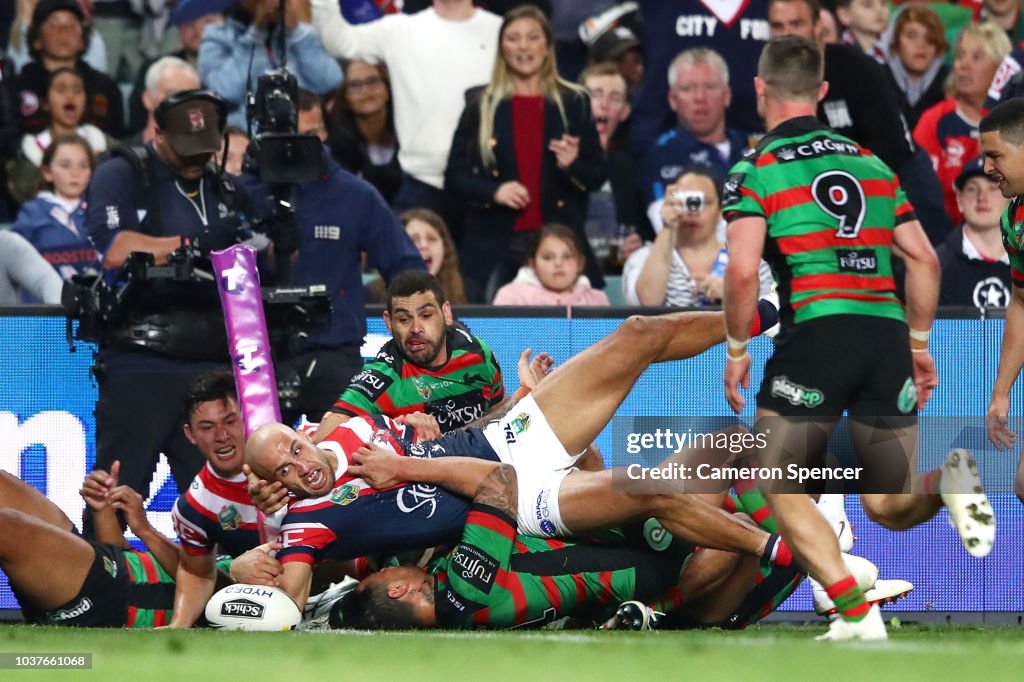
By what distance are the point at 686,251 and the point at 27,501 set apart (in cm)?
405

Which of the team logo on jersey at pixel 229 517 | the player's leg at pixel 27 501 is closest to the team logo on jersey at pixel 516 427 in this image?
the team logo on jersey at pixel 229 517

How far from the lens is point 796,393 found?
22.1ft

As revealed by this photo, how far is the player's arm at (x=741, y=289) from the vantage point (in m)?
6.58

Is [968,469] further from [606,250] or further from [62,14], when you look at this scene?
[62,14]

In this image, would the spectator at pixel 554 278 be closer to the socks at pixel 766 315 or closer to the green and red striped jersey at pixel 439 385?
the green and red striped jersey at pixel 439 385

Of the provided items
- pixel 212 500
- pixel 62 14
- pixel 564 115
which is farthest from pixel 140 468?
pixel 62 14

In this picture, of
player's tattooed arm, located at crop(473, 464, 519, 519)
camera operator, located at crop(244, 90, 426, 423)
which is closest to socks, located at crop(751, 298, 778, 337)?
player's tattooed arm, located at crop(473, 464, 519, 519)

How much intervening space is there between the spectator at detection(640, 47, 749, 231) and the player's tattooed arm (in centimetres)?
389

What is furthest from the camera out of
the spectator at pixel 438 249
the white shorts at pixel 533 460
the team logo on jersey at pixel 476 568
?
the spectator at pixel 438 249

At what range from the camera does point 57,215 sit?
11.0 m

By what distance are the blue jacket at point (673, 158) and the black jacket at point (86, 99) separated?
361cm

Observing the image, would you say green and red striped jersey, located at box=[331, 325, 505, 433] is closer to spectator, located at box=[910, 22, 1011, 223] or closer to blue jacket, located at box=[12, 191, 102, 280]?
blue jacket, located at box=[12, 191, 102, 280]

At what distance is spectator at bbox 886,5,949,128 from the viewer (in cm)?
1192

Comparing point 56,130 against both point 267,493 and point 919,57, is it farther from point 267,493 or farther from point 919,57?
point 919,57
